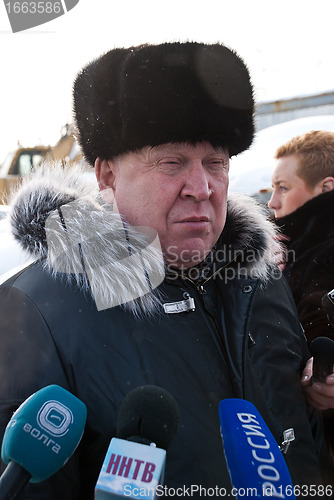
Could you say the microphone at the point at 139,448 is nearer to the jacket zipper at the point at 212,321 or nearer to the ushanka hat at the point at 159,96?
the jacket zipper at the point at 212,321

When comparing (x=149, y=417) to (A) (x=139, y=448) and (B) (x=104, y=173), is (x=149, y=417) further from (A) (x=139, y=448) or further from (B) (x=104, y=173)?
(B) (x=104, y=173)

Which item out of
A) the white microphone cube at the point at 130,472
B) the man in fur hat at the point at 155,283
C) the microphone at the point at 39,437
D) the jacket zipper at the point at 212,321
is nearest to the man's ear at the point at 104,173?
the man in fur hat at the point at 155,283

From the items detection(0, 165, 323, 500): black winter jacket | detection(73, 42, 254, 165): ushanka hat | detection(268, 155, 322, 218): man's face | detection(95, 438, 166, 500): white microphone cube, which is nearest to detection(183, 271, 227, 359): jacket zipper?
detection(0, 165, 323, 500): black winter jacket

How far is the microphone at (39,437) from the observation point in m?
0.72

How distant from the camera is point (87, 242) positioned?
1.30 meters

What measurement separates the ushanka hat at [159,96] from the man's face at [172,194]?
1.6 inches

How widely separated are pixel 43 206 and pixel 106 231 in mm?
225

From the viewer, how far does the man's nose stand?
4.67 feet

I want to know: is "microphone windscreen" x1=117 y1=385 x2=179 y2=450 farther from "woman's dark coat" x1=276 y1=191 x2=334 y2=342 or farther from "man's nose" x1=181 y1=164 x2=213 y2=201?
"woman's dark coat" x1=276 y1=191 x2=334 y2=342

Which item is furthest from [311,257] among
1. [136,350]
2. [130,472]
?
[130,472]

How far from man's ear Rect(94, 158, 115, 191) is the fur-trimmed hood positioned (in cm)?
4

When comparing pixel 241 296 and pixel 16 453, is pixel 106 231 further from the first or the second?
pixel 16 453

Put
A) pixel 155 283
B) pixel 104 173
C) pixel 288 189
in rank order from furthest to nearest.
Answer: pixel 288 189, pixel 104 173, pixel 155 283

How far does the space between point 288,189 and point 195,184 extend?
163cm
